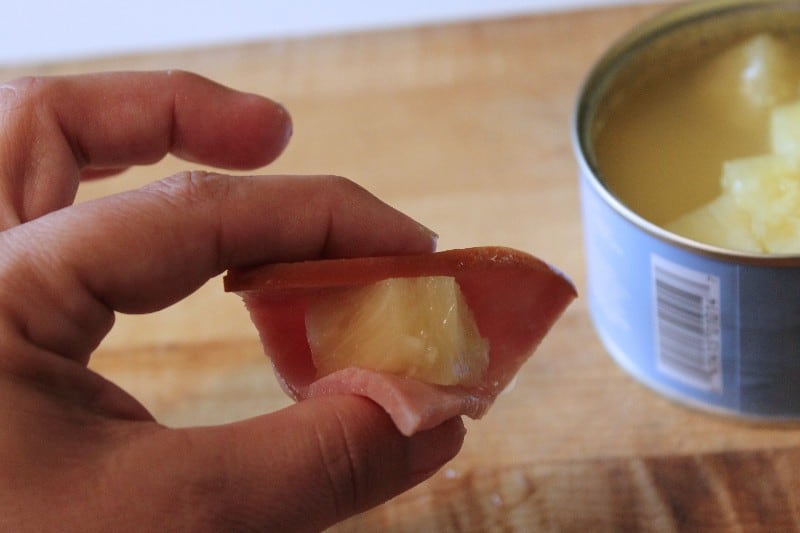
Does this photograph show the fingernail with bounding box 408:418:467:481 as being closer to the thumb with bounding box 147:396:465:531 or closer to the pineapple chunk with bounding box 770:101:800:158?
the thumb with bounding box 147:396:465:531

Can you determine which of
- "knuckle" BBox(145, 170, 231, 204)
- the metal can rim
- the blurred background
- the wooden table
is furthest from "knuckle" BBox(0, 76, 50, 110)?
the blurred background

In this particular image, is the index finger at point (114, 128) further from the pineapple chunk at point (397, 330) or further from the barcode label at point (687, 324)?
the barcode label at point (687, 324)

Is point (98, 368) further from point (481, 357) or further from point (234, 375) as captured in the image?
point (481, 357)

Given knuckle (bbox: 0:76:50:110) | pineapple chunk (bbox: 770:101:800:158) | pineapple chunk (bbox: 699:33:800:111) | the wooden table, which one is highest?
knuckle (bbox: 0:76:50:110)

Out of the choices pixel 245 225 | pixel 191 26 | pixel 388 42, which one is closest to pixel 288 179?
pixel 245 225

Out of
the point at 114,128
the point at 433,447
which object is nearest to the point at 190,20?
the point at 114,128

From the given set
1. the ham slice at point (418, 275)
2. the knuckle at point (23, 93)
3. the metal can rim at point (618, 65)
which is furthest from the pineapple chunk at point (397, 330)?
the knuckle at point (23, 93)
